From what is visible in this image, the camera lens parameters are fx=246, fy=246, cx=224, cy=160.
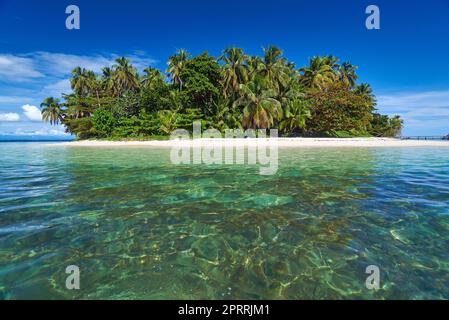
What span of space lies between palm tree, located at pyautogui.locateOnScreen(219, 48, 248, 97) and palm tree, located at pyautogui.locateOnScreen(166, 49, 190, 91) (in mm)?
8383

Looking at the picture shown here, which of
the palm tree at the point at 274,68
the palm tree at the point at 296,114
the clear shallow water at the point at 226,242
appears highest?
the palm tree at the point at 274,68

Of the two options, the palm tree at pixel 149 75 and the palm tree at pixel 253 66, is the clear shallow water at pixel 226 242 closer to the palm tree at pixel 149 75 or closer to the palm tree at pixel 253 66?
the palm tree at pixel 253 66

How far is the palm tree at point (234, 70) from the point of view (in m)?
41.9

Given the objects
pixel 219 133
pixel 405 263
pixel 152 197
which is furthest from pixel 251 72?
pixel 405 263

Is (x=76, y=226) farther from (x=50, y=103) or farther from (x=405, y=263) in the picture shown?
(x=50, y=103)

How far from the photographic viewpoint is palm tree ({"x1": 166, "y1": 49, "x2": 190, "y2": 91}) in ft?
152

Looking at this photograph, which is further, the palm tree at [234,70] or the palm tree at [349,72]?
the palm tree at [349,72]

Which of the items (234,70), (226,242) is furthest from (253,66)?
(226,242)

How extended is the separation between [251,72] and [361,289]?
43.6 metres

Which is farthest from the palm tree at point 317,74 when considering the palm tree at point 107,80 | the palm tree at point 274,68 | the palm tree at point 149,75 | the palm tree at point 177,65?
the palm tree at point 107,80

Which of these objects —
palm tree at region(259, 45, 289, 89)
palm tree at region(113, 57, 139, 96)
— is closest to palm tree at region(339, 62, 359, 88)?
palm tree at region(259, 45, 289, 89)

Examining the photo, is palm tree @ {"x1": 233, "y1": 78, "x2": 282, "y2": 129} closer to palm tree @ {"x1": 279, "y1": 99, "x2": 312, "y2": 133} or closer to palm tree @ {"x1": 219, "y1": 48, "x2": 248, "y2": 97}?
palm tree @ {"x1": 279, "y1": 99, "x2": 312, "y2": 133}

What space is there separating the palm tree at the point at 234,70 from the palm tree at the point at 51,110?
4003 centimetres

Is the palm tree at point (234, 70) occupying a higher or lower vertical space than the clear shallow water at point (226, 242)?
higher
